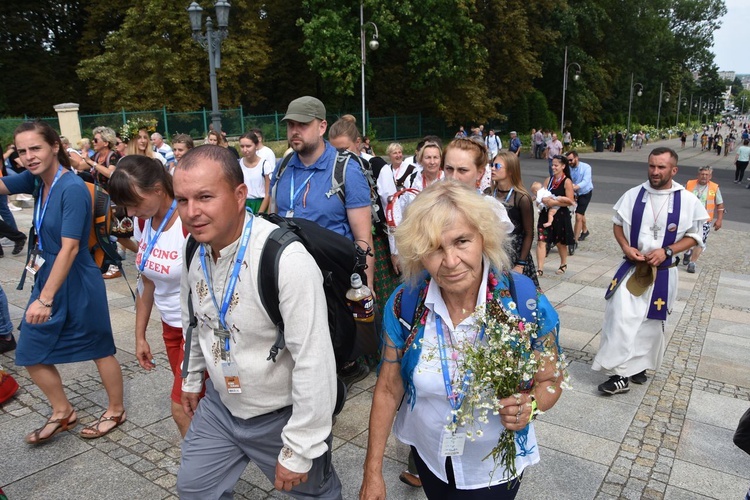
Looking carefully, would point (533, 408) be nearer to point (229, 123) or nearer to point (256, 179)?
point (256, 179)

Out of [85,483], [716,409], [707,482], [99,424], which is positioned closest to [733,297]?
[716,409]

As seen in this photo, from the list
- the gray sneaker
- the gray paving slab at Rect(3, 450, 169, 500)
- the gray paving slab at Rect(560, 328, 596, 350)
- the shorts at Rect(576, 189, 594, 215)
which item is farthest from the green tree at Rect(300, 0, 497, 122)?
the gray paving slab at Rect(3, 450, 169, 500)

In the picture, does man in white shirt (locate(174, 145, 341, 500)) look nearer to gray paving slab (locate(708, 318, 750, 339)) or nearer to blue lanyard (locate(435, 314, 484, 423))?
blue lanyard (locate(435, 314, 484, 423))

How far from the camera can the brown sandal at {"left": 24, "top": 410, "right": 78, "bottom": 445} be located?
3.71 m

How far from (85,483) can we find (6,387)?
1.55 metres

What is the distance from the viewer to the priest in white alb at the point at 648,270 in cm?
450

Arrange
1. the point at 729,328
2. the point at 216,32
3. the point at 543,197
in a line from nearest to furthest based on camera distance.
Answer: the point at 729,328
the point at 543,197
the point at 216,32

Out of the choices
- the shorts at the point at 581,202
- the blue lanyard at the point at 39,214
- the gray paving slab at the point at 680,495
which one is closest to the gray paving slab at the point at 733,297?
the shorts at the point at 581,202

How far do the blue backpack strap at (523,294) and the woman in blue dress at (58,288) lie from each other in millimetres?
2672

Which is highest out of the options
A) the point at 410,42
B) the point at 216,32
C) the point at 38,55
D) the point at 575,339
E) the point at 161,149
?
the point at 410,42

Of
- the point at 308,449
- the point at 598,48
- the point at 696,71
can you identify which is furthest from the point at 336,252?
the point at 696,71

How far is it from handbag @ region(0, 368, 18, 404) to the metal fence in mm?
17998

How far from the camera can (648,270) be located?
457cm

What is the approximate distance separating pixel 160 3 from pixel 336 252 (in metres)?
29.8
